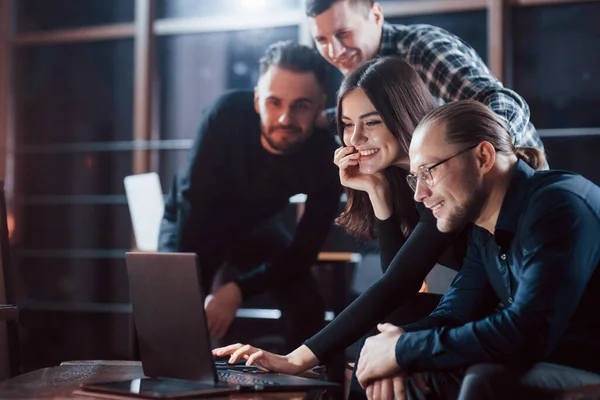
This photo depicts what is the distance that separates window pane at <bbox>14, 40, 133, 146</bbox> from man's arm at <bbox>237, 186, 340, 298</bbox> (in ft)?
8.51

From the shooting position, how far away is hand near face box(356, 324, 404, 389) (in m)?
1.50

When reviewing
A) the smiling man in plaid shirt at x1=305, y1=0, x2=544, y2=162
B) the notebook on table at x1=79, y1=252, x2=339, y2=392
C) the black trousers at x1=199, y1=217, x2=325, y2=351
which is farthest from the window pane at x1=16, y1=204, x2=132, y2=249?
the notebook on table at x1=79, y1=252, x2=339, y2=392

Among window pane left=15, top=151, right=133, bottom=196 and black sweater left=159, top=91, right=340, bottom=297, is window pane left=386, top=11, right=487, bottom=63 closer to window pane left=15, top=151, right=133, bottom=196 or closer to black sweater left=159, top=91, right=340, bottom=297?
black sweater left=159, top=91, right=340, bottom=297

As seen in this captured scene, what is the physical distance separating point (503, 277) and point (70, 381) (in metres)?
0.88

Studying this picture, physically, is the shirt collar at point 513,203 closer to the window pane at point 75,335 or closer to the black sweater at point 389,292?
the black sweater at point 389,292

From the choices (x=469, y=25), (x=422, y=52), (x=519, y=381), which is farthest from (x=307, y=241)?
(x=469, y=25)

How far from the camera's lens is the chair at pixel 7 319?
181 centimetres

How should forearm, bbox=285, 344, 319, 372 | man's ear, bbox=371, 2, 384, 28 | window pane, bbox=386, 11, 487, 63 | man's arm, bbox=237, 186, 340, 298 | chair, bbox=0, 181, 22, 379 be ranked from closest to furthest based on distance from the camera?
forearm, bbox=285, 344, 319, 372 → chair, bbox=0, 181, 22, 379 → man's ear, bbox=371, 2, 384, 28 → man's arm, bbox=237, 186, 340, 298 → window pane, bbox=386, 11, 487, 63

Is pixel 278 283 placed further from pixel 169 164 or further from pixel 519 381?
pixel 169 164

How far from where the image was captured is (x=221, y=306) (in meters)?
3.12

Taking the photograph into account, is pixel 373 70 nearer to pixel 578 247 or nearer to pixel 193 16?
pixel 578 247

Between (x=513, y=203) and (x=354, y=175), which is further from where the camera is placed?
(x=354, y=175)

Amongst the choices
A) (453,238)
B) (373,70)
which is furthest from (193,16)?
(453,238)

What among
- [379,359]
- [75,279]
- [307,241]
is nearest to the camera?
[379,359]
